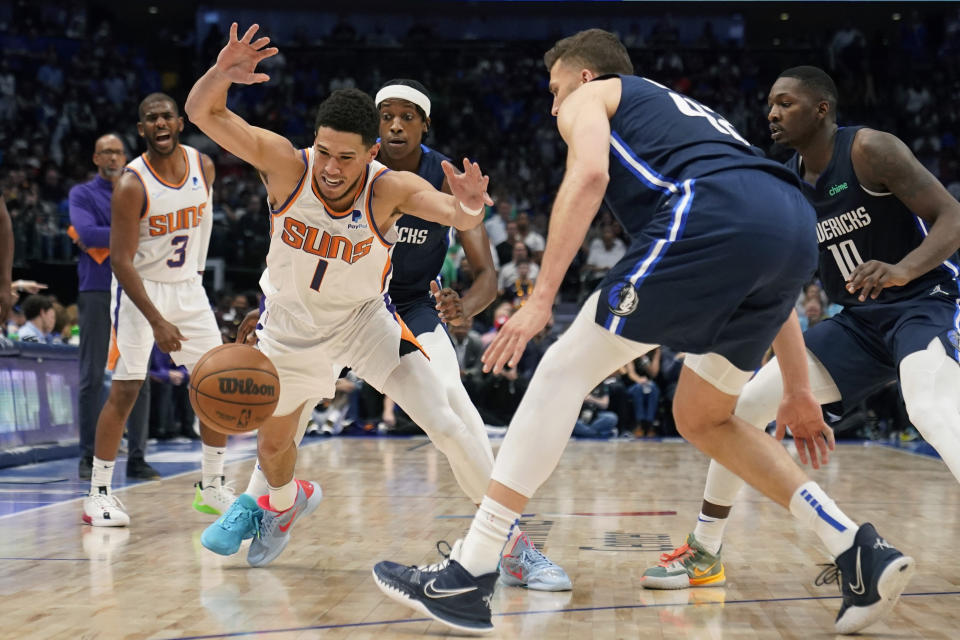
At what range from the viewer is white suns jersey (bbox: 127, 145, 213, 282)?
19.1 ft

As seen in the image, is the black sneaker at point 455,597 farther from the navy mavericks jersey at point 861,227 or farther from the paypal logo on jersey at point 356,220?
the navy mavericks jersey at point 861,227

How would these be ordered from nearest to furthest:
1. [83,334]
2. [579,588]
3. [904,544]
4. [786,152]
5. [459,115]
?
[579,588] < [904,544] < [83,334] < [786,152] < [459,115]

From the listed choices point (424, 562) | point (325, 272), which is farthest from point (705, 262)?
point (424, 562)

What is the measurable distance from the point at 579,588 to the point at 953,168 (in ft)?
59.7

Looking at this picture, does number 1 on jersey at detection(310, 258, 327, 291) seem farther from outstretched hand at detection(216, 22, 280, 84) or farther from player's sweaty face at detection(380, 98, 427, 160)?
player's sweaty face at detection(380, 98, 427, 160)

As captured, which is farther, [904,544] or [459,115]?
[459,115]

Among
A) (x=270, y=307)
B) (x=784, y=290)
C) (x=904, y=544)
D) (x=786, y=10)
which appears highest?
(x=786, y=10)

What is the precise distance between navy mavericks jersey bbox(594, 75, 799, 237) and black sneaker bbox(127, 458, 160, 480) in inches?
196

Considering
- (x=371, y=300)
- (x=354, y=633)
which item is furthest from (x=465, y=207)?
(x=354, y=633)

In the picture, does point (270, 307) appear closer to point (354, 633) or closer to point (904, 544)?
point (354, 633)

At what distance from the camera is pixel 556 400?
10.0 ft

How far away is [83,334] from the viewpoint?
Result: 7258 mm

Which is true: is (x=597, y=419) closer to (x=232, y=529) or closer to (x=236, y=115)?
(x=232, y=529)

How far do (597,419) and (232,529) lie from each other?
9095 millimetres
